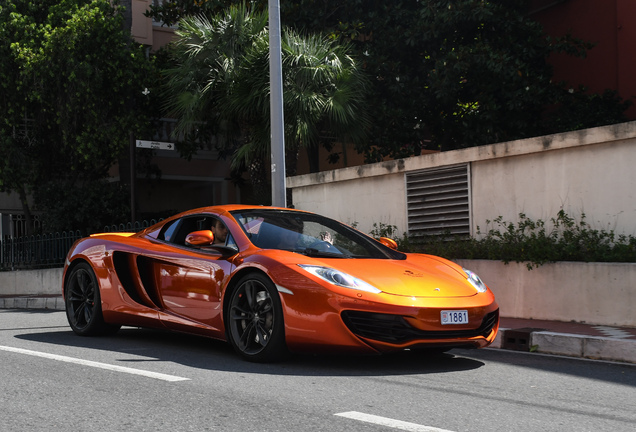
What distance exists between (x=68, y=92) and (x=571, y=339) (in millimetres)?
14987

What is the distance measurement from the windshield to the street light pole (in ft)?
11.1

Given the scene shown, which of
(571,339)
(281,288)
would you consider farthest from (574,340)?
(281,288)

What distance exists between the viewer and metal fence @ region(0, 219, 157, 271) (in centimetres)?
1673

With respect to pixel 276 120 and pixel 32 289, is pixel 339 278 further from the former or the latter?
pixel 32 289

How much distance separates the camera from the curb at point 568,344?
6613 mm

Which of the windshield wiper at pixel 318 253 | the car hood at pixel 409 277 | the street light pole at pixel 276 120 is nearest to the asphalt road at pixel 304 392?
the car hood at pixel 409 277

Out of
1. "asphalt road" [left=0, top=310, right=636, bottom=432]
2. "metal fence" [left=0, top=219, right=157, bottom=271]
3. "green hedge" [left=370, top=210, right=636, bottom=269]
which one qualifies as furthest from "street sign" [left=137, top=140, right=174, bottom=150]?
"asphalt road" [left=0, top=310, right=636, bottom=432]

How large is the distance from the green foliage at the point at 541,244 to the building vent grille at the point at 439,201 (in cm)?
26

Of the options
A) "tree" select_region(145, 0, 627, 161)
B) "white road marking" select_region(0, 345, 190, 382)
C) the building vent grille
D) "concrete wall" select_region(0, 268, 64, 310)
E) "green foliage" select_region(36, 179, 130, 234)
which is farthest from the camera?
"green foliage" select_region(36, 179, 130, 234)

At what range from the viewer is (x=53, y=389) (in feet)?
16.7

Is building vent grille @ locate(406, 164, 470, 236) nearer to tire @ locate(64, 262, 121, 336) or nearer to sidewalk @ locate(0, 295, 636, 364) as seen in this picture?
sidewalk @ locate(0, 295, 636, 364)

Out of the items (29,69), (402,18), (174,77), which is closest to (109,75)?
(29,69)

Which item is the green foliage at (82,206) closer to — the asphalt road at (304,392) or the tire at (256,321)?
the asphalt road at (304,392)

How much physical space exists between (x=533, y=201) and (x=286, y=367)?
5.16 meters
